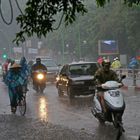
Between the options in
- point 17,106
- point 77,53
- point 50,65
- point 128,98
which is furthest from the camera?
point 77,53

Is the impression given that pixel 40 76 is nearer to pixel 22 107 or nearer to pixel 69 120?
pixel 22 107

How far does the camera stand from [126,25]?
2576 inches

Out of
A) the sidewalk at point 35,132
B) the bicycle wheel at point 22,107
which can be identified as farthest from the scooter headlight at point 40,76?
the sidewalk at point 35,132

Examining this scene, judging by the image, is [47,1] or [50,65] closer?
[47,1]

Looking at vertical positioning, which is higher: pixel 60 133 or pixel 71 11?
pixel 71 11

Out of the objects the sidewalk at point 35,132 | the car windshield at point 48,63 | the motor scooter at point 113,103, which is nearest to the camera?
the sidewalk at point 35,132

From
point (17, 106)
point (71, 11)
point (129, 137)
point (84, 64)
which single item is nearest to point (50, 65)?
point (84, 64)

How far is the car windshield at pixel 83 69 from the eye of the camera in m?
23.0

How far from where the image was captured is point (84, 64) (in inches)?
916

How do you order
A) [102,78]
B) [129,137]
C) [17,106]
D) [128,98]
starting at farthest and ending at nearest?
[128,98] → [17,106] → [102,78] → [129,137]

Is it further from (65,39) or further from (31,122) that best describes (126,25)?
(31,122)

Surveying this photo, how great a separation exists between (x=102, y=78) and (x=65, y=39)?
76587 millimetres

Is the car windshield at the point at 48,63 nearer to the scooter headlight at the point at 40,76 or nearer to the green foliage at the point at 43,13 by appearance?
the scooter headlight at the point at 40,76

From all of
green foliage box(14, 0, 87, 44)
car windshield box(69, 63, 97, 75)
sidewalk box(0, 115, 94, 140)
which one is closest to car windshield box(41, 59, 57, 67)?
car windshield box(69, 63, 97, 75)
